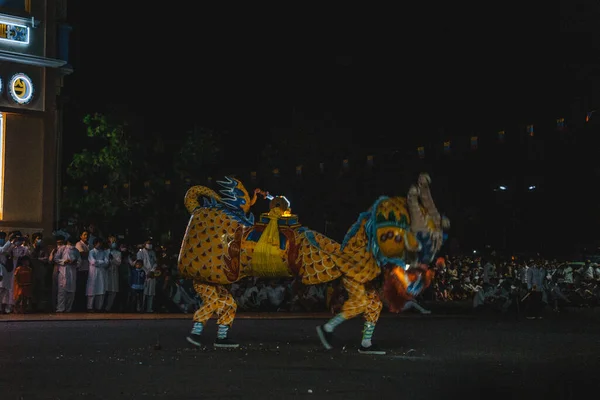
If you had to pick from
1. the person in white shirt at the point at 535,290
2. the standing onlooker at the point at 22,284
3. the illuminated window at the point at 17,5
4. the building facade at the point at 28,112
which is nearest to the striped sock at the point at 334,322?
the standing onlooker at the point at 22,284

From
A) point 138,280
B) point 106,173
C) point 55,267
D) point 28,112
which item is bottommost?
point 138,280

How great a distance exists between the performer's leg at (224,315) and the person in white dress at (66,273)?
30.1 ft

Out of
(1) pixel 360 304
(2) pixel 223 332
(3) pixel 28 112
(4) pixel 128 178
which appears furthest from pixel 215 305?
(4) pixel 128 178

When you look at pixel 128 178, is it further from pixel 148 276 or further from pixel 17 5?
pixel 148 276

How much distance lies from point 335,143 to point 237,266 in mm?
24786

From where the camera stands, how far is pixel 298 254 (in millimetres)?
14531

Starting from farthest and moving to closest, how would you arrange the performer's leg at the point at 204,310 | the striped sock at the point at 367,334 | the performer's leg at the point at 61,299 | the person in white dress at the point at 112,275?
the person in white dress at the point at 112,275 < the performer's leg at the point at 61,299 < the performer's leg at the point at 204,310 < the striped sock at the point at 367,334

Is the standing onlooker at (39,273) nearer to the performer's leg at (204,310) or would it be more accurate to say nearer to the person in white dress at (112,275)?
the person in white dress at (112,275)

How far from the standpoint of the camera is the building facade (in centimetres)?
2644

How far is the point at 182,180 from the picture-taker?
3922 centimetres

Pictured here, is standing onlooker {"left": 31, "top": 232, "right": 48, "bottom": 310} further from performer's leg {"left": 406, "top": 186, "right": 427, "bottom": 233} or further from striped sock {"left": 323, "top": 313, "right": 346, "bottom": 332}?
performer's leg {"left": 406, "top": 186, "right": 427, "bottom": 233}

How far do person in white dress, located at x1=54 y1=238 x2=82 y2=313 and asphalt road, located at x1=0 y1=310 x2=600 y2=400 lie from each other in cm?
372

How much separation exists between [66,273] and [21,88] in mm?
6210

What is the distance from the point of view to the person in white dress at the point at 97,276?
2370cm
